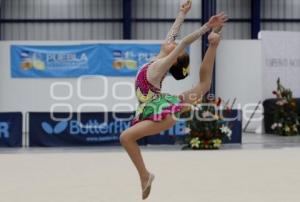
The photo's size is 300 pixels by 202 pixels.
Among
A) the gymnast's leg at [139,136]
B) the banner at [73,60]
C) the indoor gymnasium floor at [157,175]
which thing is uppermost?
the banner at [73,60]

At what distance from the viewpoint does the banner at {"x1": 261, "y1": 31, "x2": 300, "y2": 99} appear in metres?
19.3

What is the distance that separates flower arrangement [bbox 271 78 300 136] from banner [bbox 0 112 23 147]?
7670mm

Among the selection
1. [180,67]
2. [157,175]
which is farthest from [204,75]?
[157,175]

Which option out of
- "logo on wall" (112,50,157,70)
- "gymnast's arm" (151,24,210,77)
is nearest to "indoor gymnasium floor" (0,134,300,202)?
"gymnast's arm" (151,24,210,77)

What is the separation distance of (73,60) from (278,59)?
6.15m

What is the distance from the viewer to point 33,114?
47.8 ft

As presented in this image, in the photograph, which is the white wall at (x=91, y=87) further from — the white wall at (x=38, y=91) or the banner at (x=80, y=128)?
the banner at (x=80, y=128)

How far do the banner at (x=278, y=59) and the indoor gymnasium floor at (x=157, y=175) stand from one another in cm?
613

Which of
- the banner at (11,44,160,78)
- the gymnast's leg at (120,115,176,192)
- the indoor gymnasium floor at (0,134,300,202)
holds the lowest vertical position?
the indoor gymnasium floor at (0,134,300,202)

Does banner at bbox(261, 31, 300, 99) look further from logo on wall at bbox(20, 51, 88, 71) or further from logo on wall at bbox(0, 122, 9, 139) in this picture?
logo on wall at bbox(0, 122, 9, 139)

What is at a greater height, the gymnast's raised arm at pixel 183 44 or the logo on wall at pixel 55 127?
the gymnast's raised arm at pixel 183 44

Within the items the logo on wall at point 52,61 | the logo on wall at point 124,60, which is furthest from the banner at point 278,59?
the logo on wall at point 52,61

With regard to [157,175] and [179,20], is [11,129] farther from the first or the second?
[179,20]

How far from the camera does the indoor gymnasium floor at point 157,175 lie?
6438 mm
